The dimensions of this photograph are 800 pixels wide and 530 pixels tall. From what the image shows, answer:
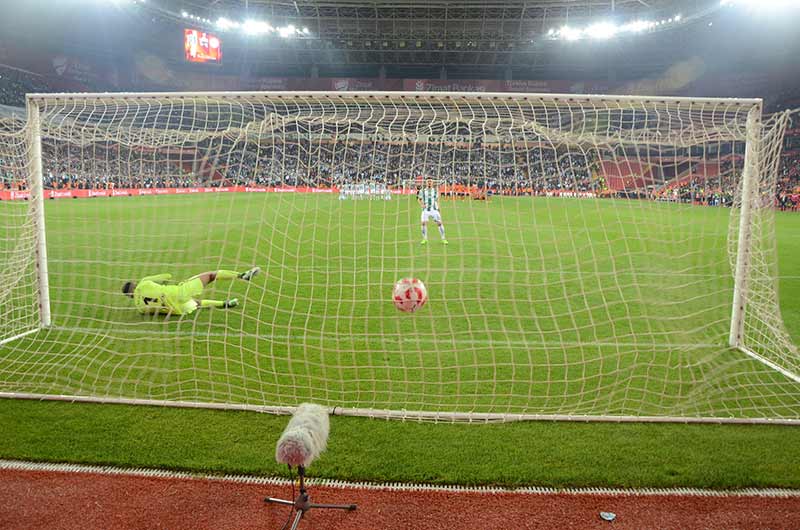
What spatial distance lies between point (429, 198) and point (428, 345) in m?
6.36

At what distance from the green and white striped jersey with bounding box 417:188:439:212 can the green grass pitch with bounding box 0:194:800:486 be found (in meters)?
1.40

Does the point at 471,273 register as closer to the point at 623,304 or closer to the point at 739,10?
the point at 623,304

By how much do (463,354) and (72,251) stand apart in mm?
8548

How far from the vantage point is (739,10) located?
1232 inches

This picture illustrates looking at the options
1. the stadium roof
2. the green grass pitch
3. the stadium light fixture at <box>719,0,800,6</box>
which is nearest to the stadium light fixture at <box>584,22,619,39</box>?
the stadium roof

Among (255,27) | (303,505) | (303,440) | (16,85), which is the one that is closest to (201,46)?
(255,27)

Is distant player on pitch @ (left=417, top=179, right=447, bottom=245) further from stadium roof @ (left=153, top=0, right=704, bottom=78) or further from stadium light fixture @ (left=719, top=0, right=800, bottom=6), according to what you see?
stadium light fixture @ (left=719, top=0, right=800, bottom=6)

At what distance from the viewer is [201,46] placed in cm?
3600

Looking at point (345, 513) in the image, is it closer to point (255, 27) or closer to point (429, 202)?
point (429, 202)

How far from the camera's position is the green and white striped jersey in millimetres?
11373

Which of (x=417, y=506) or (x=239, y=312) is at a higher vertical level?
(x=239, y=312)

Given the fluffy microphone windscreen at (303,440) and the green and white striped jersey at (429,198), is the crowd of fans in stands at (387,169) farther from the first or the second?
the fluffy microphone windscreen at (303,440)

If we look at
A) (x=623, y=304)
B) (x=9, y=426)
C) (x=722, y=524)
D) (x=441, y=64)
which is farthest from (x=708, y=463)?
(x=441, y=64)

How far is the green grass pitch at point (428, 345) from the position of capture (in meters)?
4.09
